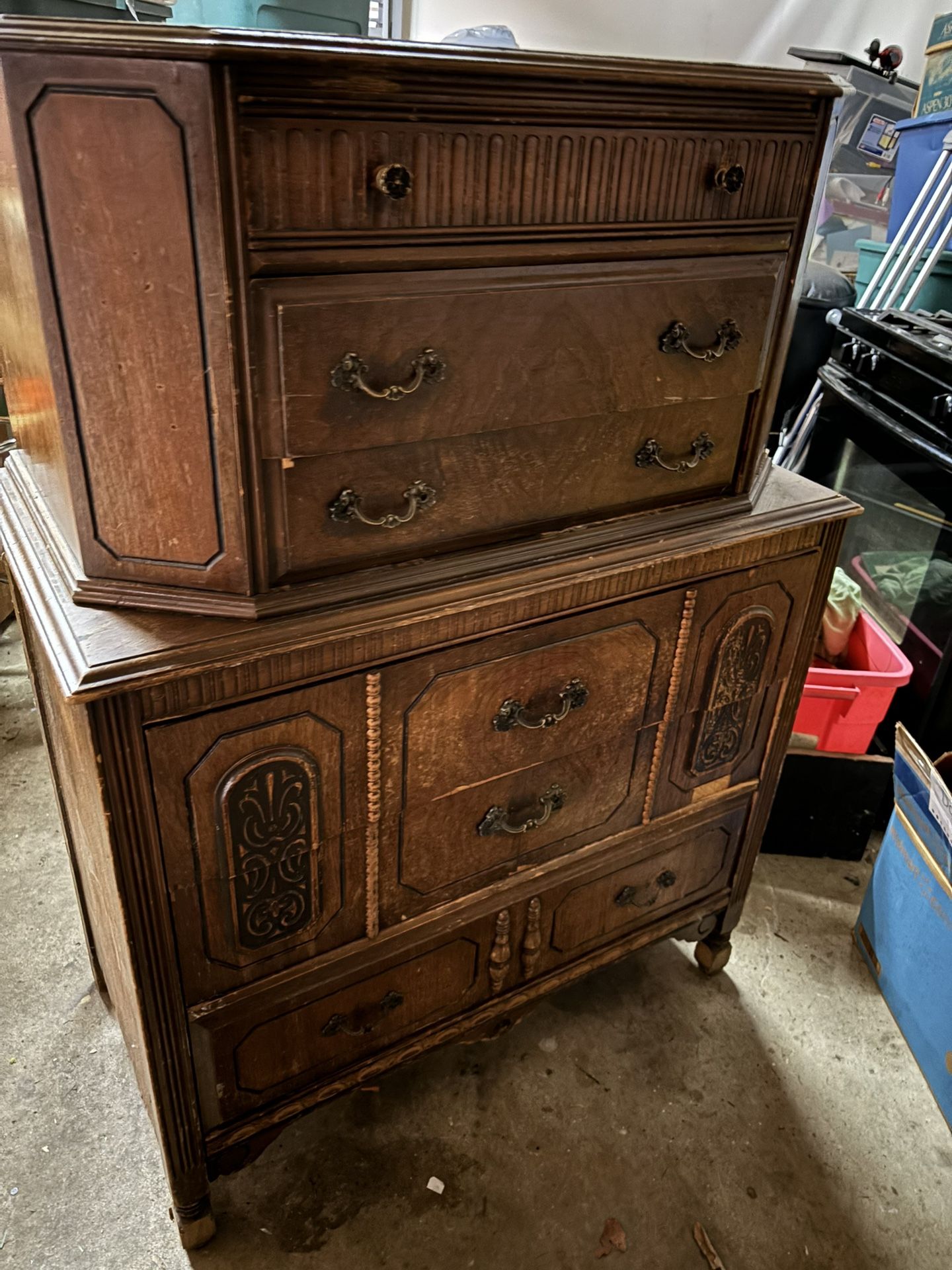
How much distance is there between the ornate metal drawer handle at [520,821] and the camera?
1.38 meters

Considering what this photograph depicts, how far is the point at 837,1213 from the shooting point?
1577 mm

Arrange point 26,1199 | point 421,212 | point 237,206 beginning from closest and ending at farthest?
point 237,206, point 421,212, point 26,1199

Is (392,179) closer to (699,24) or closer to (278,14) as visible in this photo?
(278,14)

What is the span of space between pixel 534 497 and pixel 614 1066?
1179 mm

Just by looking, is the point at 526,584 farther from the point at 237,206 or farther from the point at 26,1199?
the point at 26,1199

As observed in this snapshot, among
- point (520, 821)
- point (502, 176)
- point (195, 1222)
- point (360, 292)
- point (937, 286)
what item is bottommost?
point (195, 1222)

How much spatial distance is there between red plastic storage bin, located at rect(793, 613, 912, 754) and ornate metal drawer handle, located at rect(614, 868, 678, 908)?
21.3 inches

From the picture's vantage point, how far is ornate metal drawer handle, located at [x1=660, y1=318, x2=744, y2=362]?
1210mm

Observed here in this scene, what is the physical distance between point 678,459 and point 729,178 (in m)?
0.37

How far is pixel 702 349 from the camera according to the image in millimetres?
1251

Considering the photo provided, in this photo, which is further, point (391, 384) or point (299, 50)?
point (391, 384)

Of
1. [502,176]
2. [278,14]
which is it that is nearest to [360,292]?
[502,176]

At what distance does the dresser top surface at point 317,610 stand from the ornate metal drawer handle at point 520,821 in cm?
32

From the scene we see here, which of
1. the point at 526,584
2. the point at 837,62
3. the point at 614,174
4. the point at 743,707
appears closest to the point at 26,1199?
the point at 526,584
